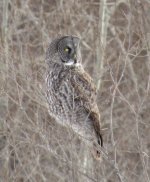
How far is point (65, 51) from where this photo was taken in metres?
7.18

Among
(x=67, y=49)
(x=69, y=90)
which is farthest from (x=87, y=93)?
(x=67, y=49)

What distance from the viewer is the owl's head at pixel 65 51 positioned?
697 cm

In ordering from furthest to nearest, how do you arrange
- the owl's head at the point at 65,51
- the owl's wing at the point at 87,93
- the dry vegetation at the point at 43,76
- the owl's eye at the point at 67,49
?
1. the owl's eye at the point at 67,49
2. the owl's head at the point at 65,51
3. the dry vegetation at the point at 43,76
4. the owl's wing at the point at 87,93

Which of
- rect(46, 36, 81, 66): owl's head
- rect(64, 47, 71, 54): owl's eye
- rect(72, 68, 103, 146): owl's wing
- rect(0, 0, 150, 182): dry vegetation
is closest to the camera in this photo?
rect(72, 68, 103, 146): owl's wing

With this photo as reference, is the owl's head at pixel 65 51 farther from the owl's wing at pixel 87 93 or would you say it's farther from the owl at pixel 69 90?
the owl's wing at pixel 87 93

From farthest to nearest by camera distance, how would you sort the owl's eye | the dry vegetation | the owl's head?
1. the owl's eye
2. the owl's head
3. the dry vegetation

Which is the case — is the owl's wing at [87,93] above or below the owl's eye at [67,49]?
below

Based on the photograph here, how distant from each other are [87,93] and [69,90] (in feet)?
0.88

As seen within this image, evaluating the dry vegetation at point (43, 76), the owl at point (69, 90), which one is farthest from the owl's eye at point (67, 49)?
the dry vegetation at point (43, 76)

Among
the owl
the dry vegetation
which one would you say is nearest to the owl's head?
the owl

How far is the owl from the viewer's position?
683 centimetres

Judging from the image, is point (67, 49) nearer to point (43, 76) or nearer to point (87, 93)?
point (43, 76)

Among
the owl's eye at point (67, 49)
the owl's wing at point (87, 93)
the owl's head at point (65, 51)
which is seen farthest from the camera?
the owl's eye at point (67, 49)

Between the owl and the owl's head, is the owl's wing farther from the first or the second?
the owl's head
